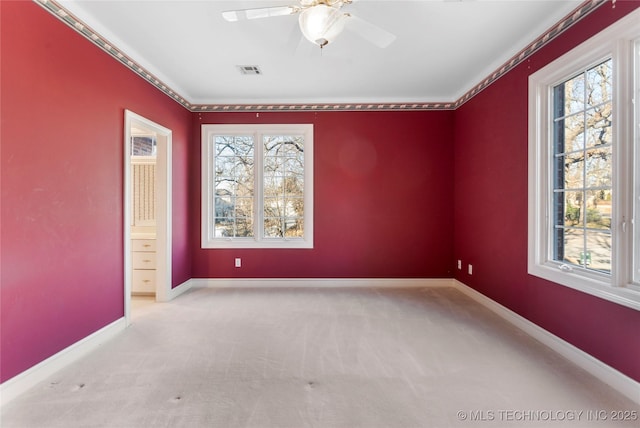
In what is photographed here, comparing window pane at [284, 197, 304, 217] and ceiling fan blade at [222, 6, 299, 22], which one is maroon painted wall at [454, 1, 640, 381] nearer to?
ceiling fan blade at [222, 6, 299, 22]

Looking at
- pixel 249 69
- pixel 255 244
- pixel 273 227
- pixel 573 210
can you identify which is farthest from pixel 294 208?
pixel 573 210

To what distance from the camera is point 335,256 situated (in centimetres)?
423

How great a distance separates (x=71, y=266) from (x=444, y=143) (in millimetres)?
4548

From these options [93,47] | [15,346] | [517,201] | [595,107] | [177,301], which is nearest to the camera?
[15,346]

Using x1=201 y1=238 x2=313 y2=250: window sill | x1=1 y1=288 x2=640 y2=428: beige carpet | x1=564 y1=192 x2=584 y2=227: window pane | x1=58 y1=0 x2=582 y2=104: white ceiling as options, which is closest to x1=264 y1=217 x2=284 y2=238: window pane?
x1=201 y1=238 x2=313 y2=250: window sill

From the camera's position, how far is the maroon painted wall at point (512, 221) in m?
1.92

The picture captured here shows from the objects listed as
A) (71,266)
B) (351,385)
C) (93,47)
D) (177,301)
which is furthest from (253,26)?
(177,301)

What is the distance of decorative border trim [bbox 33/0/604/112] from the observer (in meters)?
2.10

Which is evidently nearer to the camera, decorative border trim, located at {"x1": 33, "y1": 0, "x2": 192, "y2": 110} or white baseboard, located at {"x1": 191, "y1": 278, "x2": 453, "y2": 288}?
decorative border trim, located at {"x1": 33, "y1": 0, "x2": 192, "y2": 110}

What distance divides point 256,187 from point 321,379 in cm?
291

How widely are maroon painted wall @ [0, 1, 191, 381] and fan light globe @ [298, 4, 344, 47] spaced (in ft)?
6.12

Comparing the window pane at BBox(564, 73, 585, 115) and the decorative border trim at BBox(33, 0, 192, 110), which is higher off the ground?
the decorative border trim at BBox(33, 0, 192, 110)

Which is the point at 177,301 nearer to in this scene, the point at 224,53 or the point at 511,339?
the point at 224,53

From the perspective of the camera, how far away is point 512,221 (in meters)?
2.93
